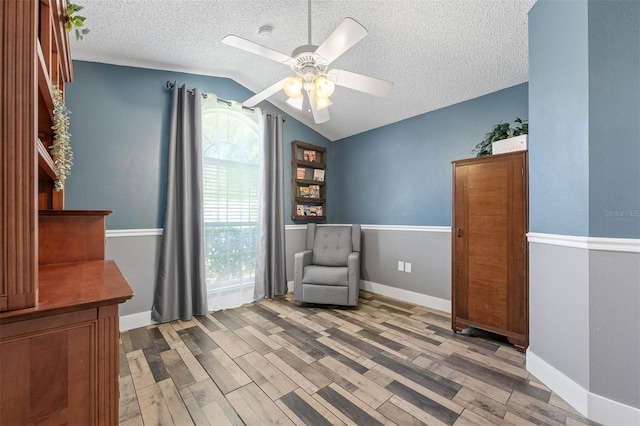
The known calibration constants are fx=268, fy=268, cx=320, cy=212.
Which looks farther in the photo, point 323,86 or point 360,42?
point 360,42

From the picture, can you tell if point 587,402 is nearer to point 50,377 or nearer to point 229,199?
point 50,377

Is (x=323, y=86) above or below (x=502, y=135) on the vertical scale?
above

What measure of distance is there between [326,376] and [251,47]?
2.09m

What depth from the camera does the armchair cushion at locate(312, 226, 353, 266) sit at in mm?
3385

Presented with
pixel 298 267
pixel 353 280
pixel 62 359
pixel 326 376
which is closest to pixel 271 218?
pixel 298 267

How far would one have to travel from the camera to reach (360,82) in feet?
5.64

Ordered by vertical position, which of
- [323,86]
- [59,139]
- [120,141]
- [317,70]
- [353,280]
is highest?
[317,70]

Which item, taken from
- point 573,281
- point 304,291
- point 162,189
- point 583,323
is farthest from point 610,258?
point 162,189

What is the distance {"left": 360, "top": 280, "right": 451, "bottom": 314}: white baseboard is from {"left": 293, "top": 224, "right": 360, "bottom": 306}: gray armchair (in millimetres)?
614

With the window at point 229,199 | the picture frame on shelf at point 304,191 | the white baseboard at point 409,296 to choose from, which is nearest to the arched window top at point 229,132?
the window at point 229,199

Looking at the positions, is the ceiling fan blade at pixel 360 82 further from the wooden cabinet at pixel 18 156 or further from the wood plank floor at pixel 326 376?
the wood plank floor at pixel 326 376

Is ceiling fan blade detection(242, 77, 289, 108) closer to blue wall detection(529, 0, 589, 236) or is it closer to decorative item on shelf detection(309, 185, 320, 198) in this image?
blue wall detection(529, 0, 589, 236)

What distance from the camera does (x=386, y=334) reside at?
2367 mm

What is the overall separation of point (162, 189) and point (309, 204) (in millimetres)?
1927
